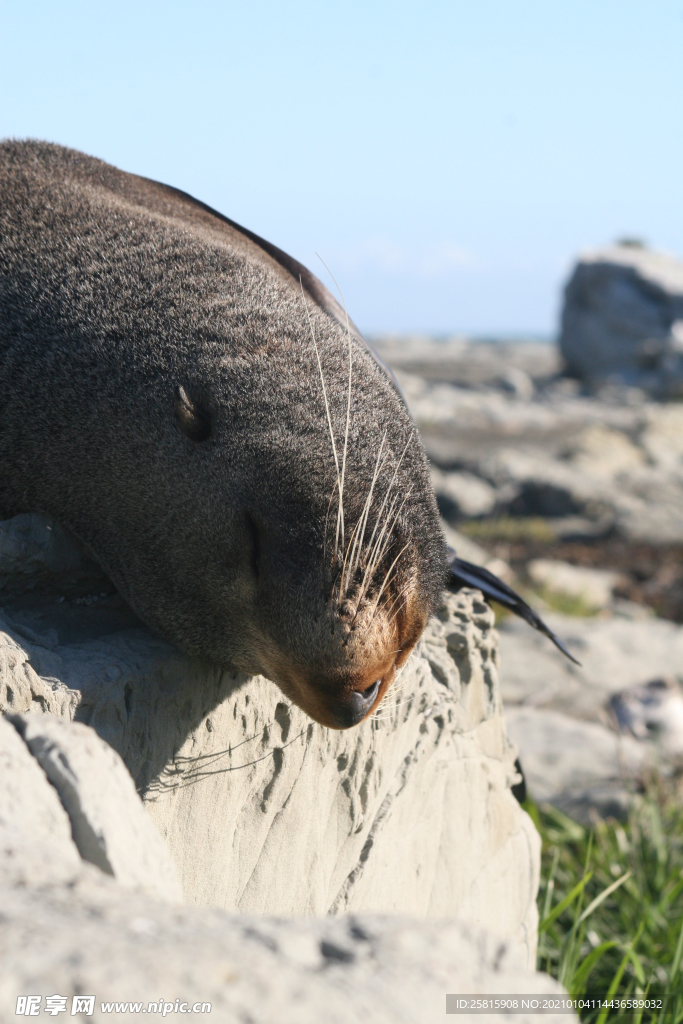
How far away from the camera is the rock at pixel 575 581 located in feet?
34.3

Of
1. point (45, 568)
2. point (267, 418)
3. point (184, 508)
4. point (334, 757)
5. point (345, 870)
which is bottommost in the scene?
point (345, 870)

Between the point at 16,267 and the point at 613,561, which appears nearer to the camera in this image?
the point at 16,267

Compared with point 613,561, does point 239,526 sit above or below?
above

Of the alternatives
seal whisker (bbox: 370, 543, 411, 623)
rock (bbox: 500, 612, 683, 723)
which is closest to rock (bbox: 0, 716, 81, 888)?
seal whisker (bbox: 370, 543, 411, 623)

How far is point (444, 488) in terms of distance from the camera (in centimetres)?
1318

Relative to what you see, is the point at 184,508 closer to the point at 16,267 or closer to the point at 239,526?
the point at 239,526

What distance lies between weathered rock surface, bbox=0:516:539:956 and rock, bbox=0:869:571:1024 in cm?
105

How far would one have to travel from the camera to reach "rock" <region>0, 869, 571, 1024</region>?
115cm

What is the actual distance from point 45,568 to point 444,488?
35.1 ft

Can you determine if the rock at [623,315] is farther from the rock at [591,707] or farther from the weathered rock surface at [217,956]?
the weathered rock surface at [217,956]

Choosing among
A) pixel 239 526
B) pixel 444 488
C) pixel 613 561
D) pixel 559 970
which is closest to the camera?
pixel 239 526

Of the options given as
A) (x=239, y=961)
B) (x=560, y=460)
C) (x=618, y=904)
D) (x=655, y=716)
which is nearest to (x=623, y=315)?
(x=560, y=460)

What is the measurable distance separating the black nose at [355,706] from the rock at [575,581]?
8.19 metres

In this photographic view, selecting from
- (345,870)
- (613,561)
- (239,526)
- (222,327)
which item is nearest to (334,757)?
(345,870)
